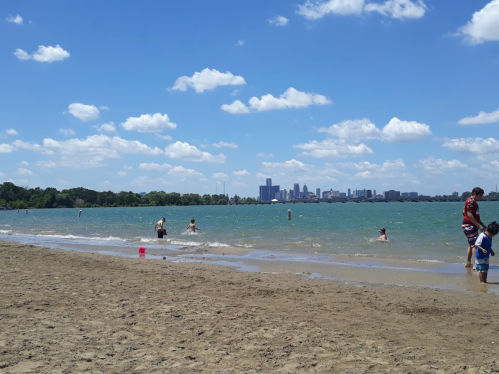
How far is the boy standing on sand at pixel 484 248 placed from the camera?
1008 centimetres

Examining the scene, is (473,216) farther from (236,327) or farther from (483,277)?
(236,327)

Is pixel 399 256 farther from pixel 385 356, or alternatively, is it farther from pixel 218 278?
pixel 385 356

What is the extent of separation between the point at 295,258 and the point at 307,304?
8855 millimetres

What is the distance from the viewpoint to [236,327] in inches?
237

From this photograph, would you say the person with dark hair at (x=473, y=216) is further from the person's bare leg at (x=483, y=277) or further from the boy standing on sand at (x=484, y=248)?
the person's bare leg at (x=483, y=277)

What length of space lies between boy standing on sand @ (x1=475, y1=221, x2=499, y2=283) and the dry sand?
53.4 inches

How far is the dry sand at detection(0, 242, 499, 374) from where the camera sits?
463 centimetres

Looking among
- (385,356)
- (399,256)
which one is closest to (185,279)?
(385,356)

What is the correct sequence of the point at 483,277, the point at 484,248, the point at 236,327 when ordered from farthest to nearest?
the point at 483,277 < the point at 484,248 < the point at 236,327

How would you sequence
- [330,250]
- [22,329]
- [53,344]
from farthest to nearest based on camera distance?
[330,250], [22,329], [53,344]

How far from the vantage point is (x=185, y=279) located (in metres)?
10.2

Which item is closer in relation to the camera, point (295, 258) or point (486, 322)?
point (486, 322)

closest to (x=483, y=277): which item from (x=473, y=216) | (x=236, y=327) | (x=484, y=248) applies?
(x=484, y=248)

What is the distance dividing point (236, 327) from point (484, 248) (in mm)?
7092
